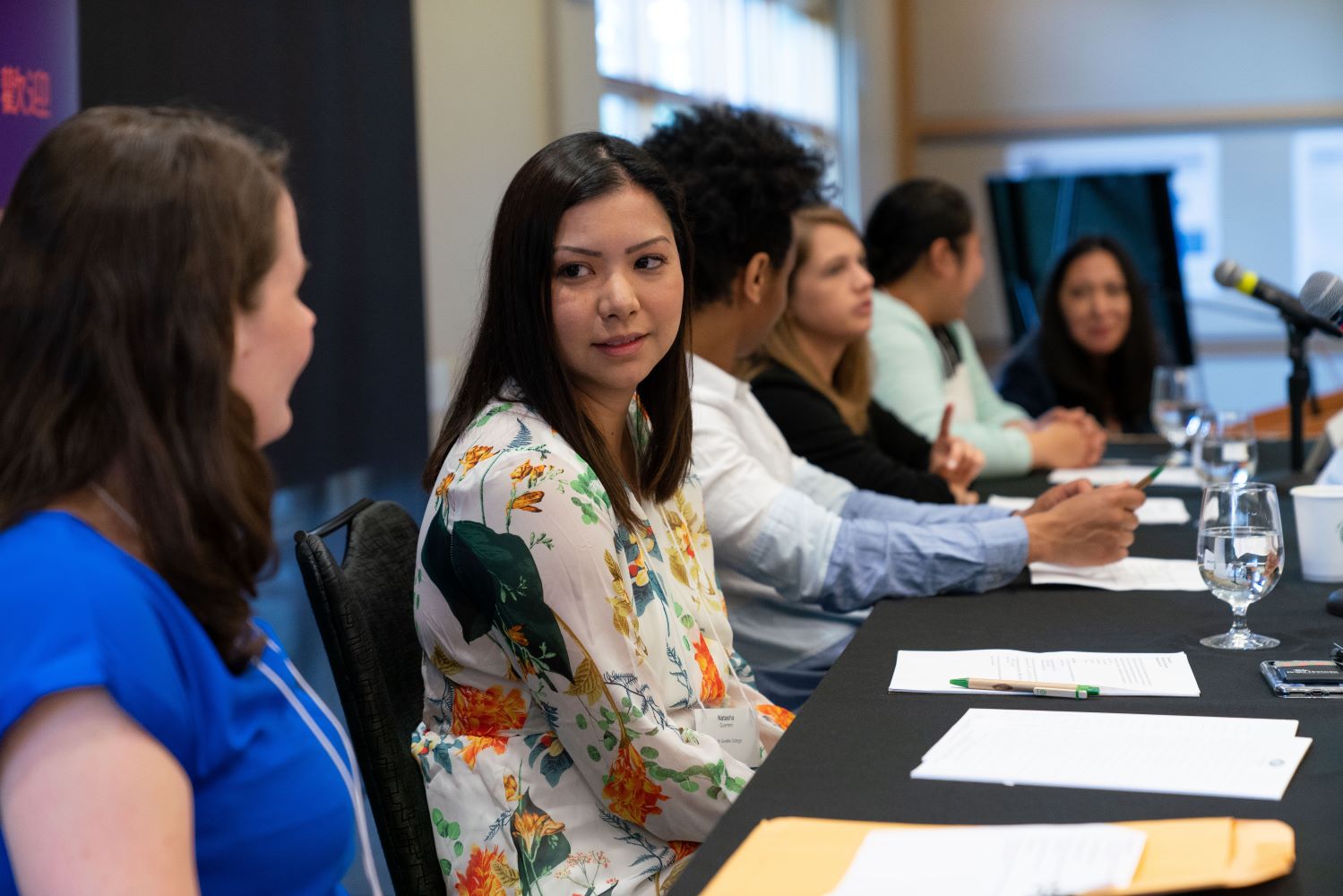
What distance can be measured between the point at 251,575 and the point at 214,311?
174 mm

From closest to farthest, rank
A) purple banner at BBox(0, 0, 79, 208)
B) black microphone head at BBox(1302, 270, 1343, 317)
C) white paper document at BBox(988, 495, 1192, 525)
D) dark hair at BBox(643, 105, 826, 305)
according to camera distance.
Answer: purple banner at BBox(0, 0, 79, 208) → black microphone head at BBox(1302, 270, 1343, 317) → dark hair at BBox(643, 105, 826, 305) → white paper document at BBox(988, 495, 1192, 525)

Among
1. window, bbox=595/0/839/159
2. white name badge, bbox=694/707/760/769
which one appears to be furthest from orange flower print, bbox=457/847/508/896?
window, bbox=595/0/839/159

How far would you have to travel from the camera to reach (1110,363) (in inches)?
161

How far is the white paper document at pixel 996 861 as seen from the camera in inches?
31.1

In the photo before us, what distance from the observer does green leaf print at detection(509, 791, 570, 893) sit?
1.20 meters

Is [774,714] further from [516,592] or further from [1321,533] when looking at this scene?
[1321,533]

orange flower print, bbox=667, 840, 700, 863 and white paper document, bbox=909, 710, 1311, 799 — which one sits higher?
white paper document, bbox=909, 710, 1311, 799

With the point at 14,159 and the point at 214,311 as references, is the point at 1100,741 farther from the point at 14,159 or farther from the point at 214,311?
the point at 14,159

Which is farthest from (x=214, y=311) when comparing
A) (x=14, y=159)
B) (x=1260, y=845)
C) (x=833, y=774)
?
(x=14, y=159)

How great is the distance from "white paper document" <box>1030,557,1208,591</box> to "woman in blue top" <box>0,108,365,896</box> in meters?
1.16

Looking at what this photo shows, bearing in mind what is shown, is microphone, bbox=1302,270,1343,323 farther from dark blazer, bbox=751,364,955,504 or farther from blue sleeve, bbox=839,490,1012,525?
dark blazer, bbox=751,364,955,504

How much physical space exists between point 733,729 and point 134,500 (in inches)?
28.9

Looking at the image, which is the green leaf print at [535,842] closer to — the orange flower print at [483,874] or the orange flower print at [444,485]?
the orange flower print at [483,874]

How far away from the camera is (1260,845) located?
0.82 meters
